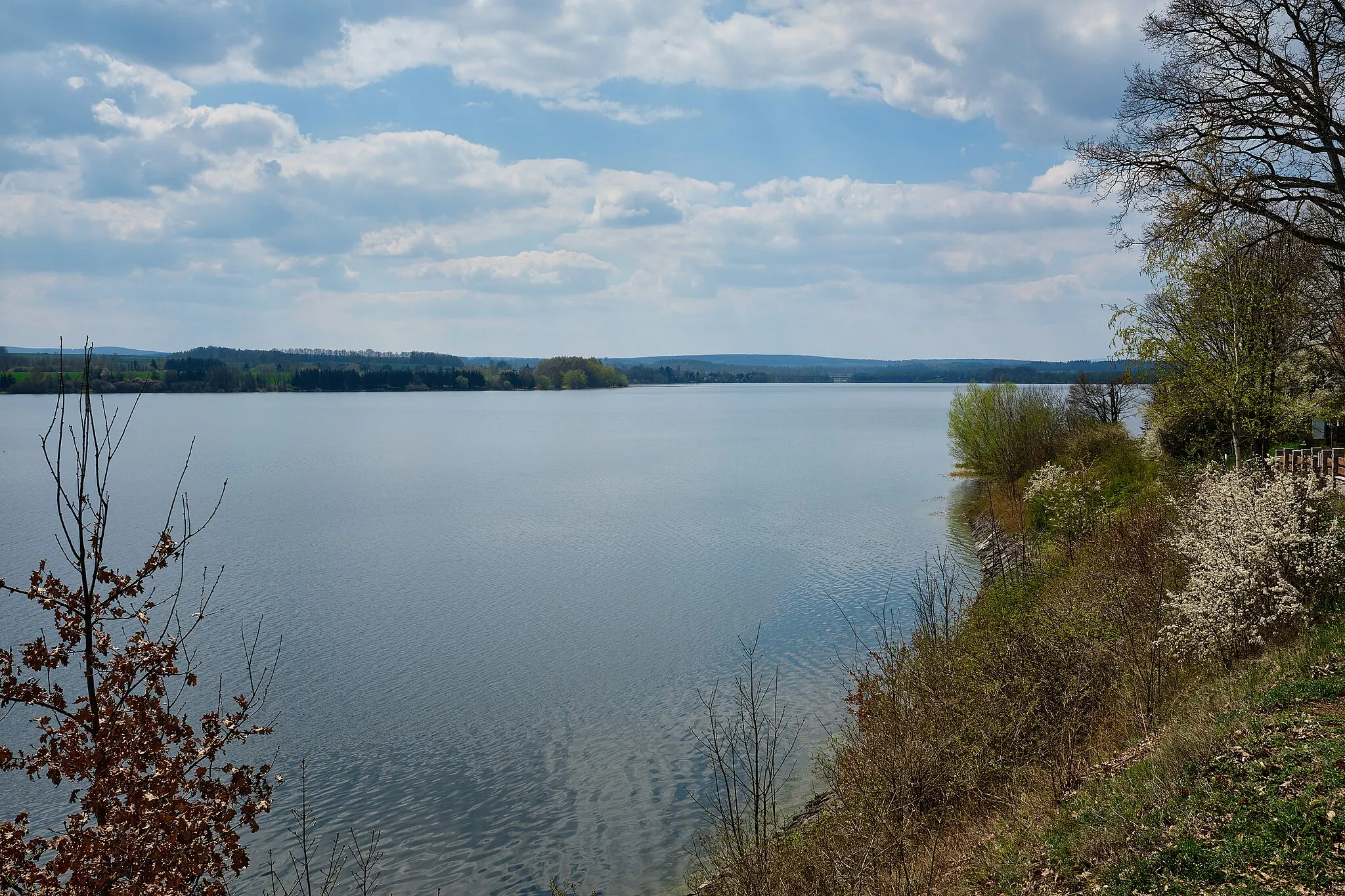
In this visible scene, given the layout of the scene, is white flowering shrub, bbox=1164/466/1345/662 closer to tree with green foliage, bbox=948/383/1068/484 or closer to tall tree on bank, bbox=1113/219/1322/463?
tall tree on bank, bbox=1113/219/1322/463

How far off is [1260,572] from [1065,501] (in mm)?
16826

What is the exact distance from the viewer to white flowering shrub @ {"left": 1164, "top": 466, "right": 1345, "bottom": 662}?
11055mm

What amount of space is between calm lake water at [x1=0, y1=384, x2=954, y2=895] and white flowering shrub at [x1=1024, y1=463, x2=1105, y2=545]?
4139 millimetres

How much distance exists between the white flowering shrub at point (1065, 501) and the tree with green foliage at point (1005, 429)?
7061mm

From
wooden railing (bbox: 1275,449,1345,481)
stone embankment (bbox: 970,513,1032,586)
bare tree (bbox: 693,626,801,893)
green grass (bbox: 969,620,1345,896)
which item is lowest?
bare tree (bbox: 693,626,801,893)

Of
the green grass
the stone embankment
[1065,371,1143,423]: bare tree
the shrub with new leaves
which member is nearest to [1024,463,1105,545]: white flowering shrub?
the stone embankment

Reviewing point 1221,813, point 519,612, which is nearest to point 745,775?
point 1221,813

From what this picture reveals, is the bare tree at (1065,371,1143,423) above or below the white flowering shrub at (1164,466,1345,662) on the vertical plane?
above

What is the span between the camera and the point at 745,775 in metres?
14.8

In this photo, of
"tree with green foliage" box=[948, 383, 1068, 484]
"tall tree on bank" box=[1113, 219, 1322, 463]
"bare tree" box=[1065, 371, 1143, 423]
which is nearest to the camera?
"tall tree on bank" box=[1113, 219, 1322, 463]

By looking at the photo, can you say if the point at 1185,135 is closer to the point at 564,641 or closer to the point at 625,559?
the point at 564,641

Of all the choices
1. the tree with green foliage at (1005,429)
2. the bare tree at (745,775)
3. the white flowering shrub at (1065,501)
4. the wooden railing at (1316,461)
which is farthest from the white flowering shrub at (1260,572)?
the tree with green foliage at (1005,429)

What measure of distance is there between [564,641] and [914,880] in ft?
44.4

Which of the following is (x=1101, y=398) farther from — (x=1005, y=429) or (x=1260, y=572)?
(x=1260, y=572)
